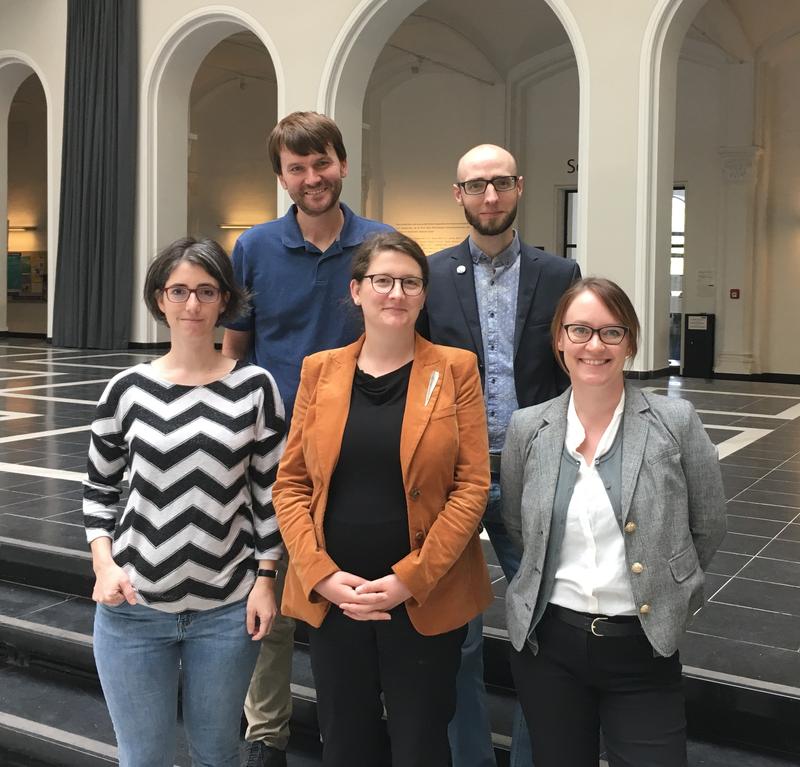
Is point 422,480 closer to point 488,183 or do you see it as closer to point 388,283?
point 388,283

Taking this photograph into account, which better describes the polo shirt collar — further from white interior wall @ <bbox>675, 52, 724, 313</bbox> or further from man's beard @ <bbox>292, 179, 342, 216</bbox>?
white interior wall @ <bbox>675, 52, 724, 313</bbox>

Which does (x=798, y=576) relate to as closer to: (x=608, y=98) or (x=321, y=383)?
(x=321, y=383)

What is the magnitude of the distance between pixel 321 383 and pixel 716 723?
1890mm

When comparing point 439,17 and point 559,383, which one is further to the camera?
point 439,17

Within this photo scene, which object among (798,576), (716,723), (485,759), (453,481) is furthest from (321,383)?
(798,576)

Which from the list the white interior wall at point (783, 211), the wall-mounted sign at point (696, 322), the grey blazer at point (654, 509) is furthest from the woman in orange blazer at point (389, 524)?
the white interior wall at point (783, 211)

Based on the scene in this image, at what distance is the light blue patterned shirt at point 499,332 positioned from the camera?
2.64m

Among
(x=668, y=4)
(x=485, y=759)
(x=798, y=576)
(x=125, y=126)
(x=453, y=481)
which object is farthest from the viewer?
(x=125, y=126)

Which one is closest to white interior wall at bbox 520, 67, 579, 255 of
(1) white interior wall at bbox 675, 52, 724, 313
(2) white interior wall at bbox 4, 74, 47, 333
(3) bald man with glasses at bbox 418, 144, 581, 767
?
(1) white interior wall at bbox 675, 52, 724, 313

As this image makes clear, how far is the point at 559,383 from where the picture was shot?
2.67 m

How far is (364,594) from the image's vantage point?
2025 millimetres

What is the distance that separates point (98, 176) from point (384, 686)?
1629 cm

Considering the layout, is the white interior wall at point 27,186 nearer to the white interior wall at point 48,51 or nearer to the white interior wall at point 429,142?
the white interior wall at point 48,51

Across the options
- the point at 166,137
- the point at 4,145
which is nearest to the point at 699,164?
the point at 166,137
